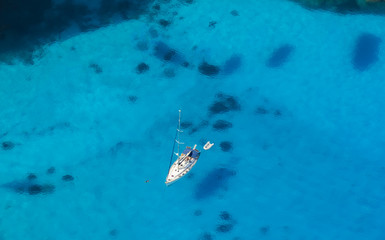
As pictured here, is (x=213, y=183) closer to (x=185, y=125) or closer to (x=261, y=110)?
(x=185, y=125)

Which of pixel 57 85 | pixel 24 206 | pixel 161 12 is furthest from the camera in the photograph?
pixel 161 12

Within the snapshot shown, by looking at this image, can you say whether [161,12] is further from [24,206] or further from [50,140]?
[24,206]

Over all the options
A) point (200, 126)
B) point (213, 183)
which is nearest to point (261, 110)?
point (200, 126)

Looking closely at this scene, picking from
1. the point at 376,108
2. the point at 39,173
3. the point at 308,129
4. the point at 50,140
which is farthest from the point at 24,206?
the point at 376,108

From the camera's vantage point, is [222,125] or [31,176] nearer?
[31,176]

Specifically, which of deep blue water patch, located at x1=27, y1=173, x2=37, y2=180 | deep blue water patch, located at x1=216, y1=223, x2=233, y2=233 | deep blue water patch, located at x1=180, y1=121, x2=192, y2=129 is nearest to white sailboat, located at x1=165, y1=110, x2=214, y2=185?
deep blue water patch, located at x1=180, y1=121, x2=192, y2=129

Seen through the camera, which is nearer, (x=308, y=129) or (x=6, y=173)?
(x=6, y=173)

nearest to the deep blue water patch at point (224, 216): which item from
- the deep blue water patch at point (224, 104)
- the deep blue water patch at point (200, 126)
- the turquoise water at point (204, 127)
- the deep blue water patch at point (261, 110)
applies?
the turquoise water at point (204, 127)
